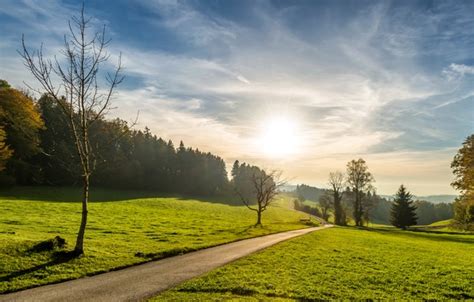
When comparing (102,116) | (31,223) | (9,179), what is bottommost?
(31,223)

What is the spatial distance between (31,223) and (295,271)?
29.5 metres

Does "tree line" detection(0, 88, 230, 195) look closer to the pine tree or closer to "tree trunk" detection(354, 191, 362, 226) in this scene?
"tree trunk" detection(354, 191, 362, 226)

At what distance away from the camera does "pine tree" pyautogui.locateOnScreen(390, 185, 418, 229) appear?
7880 centimetres

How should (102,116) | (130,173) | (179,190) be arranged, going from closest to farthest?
(102,116) < (130,173) < (179,190)

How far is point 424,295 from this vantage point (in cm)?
1421

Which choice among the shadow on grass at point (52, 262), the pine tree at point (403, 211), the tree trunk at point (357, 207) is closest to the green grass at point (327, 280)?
the shadow on grass at point (52, 262)

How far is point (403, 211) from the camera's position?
79.4m

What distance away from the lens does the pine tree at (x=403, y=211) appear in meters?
78.8

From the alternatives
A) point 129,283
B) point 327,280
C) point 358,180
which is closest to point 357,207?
point 358,180

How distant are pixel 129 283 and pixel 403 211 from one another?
82859 millimetres

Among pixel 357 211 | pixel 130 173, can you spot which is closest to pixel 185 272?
pixel 357 211

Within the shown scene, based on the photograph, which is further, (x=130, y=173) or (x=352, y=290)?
(x=130, y=173)

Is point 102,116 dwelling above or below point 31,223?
above

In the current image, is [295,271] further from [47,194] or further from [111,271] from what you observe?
[47,194]
